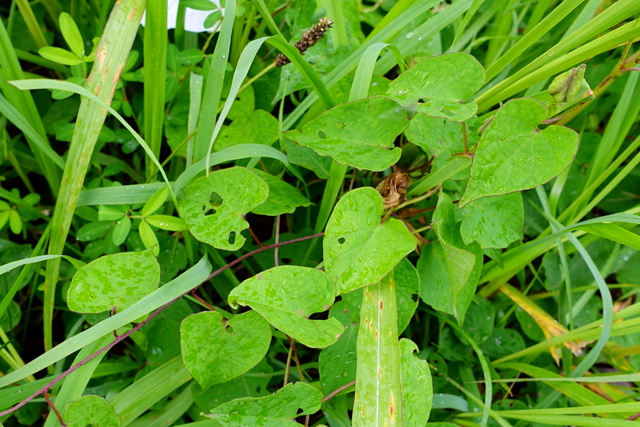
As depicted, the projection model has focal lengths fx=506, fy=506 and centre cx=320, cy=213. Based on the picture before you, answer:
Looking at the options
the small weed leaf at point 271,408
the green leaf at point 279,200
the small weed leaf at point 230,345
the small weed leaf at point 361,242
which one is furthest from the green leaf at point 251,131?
the small weed leaf at point 271,408

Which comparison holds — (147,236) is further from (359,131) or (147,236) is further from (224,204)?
(359,131)

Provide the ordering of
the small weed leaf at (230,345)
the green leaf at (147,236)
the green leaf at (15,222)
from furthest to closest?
1. the green leaf at (15,222)
2. the green leaf at (147,236)
3. the small weed leaf at (230,345)

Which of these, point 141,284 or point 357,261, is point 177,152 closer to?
point 141,284

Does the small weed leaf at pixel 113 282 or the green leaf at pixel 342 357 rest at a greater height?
the small weed leaf at pixel 113 282

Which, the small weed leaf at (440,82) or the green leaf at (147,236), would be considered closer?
the small weed leaf at (440,82)

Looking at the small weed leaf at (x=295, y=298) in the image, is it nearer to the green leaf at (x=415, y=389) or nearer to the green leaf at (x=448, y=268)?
the green leaf at (x=415, y=389)

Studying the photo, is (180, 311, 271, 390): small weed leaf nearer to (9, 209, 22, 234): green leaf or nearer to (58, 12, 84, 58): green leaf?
(9, 209, 22, 234): green leaf
